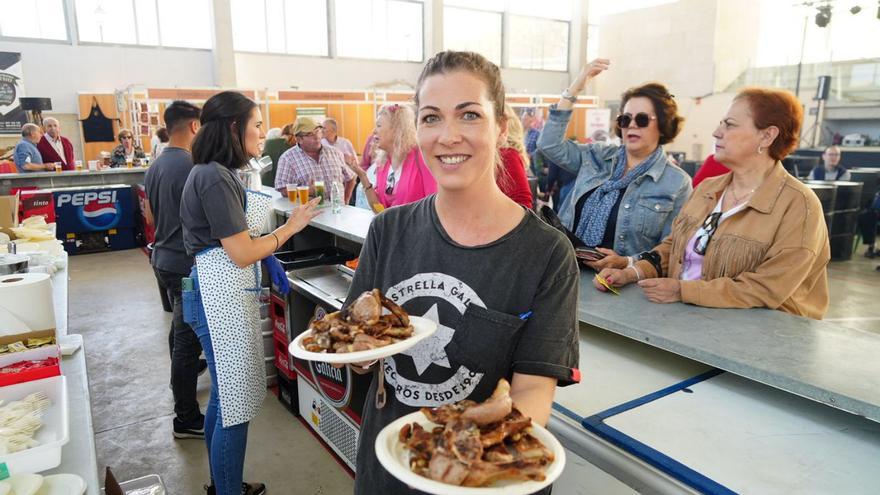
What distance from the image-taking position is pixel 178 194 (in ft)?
10.6

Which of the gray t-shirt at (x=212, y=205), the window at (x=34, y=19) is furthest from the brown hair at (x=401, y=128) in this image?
the window at (x=34, y=19)

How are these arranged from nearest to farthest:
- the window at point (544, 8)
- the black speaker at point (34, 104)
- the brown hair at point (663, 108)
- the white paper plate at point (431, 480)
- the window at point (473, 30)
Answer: the white paper plate at point (431, 480) → the brown hair at point (663, 108) → the black speaker at point (34, 104) → the window at point (473, 30) → the window at point (544, 8)

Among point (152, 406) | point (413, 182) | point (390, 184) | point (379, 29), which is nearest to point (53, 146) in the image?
point (152, 406)

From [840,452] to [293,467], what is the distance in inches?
106

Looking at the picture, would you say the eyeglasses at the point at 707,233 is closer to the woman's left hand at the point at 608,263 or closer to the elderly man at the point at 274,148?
the woman's left hand at the point at 608,263

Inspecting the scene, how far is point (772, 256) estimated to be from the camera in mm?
1877

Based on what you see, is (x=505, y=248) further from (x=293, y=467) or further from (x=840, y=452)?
(x=293, y=467)

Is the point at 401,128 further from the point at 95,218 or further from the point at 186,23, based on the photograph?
the point at 186,23

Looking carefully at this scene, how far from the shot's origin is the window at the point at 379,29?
1723cm

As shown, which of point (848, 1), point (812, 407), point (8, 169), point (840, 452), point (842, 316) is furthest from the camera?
point (848, 1)

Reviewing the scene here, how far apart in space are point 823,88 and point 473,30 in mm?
11286

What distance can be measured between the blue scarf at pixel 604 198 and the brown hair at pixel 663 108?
9cm

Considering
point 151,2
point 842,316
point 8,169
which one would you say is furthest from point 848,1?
point 8,169

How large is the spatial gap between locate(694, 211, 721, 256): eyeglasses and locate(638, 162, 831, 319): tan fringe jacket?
0.07 meters
